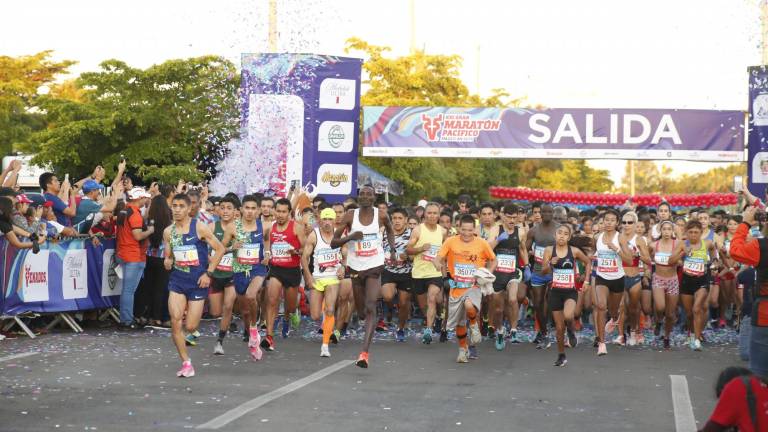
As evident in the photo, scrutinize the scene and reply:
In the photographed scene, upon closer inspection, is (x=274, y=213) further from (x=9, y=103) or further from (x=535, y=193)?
(x=535, y=193)

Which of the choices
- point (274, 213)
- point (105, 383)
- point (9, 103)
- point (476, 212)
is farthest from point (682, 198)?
point (105, 383)

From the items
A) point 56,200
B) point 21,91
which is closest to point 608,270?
point 56,200

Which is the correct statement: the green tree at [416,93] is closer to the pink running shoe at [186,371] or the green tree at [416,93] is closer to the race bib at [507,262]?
the race bib at [507,262]

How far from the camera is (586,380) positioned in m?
11.3

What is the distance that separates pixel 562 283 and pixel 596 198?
4078cm

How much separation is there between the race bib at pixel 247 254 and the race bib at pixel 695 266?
6060mm

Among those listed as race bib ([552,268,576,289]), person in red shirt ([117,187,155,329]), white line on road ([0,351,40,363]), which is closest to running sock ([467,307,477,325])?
race bib ([552,268,576,289])

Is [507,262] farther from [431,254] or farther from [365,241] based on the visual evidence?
[365,241]

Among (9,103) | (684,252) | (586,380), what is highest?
(9,103)

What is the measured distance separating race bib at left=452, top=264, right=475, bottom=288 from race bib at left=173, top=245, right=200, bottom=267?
3.20 metres

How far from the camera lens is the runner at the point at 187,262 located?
1102cm

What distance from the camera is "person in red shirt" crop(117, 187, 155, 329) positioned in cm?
1553

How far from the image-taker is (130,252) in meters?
15.6

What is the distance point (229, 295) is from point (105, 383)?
288 centimetres
